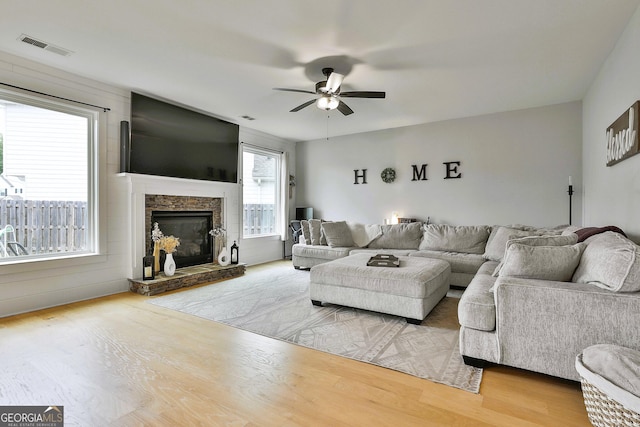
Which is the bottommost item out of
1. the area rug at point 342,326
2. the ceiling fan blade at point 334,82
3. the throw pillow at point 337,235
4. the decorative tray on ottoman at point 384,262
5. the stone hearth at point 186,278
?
the area rug at point 342,326

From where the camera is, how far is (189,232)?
5.09 meters

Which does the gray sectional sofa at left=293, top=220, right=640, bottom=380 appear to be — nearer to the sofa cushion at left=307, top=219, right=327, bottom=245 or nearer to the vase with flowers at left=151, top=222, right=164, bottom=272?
the sofa cushion at left=307, top=219, right=327, bottom=245

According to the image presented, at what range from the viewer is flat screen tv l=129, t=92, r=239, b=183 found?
166 inches

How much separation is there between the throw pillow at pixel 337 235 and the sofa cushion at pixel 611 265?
365 centimetres

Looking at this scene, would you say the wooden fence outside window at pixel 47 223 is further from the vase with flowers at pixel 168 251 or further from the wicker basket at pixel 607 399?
the wicker basket at pixel 607 399

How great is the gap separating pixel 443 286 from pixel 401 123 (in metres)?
3.31

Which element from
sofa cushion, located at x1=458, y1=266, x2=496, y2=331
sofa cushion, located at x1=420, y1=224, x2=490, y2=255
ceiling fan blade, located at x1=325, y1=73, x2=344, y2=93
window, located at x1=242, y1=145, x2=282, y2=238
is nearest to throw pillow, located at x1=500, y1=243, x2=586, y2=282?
sofa cushion, located at x1=458, y1=266, x2=496, y2=331

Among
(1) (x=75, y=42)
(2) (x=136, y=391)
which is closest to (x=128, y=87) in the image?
(1) (x=75, y=42)

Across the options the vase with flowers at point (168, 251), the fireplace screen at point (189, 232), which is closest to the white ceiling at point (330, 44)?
the fireplace screen at point (189, 232)

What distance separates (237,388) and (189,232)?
364cm

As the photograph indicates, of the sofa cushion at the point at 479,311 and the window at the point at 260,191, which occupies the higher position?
the window at the point at 260,191

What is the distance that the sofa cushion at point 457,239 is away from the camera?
465cm

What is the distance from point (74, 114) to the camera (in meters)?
3.74

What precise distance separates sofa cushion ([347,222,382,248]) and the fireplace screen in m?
2.51
